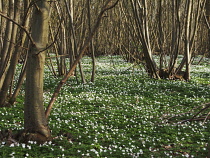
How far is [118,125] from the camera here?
7.58 meters

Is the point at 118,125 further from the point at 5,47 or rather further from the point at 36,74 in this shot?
the point at 5,47

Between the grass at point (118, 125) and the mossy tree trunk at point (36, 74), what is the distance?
0.42m

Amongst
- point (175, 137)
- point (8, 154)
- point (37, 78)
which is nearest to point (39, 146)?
point (8, 154)

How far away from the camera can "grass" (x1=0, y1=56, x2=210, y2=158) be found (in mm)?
5355

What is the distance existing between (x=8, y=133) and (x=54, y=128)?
1.22 meters

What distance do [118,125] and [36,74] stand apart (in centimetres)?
313

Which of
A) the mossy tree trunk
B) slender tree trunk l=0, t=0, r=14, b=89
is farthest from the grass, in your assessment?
slender tree trunk l=0, t=0, r=14, b=89

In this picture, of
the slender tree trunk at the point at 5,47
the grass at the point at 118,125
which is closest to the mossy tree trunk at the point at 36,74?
the grass at the point at 118,125

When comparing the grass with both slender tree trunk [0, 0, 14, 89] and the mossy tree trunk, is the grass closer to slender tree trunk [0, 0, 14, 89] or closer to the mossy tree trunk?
the mossy tree trunk

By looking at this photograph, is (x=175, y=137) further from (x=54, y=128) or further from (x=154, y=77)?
(x=154, y=77)

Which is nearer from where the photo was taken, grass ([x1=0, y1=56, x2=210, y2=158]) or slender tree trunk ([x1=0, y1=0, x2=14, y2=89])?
grass ([x1=0, y1=56, x2=210, y2=158])

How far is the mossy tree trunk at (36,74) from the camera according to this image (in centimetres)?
541

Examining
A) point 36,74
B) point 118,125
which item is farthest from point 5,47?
point 118,125

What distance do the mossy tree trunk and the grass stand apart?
416 millimetres
